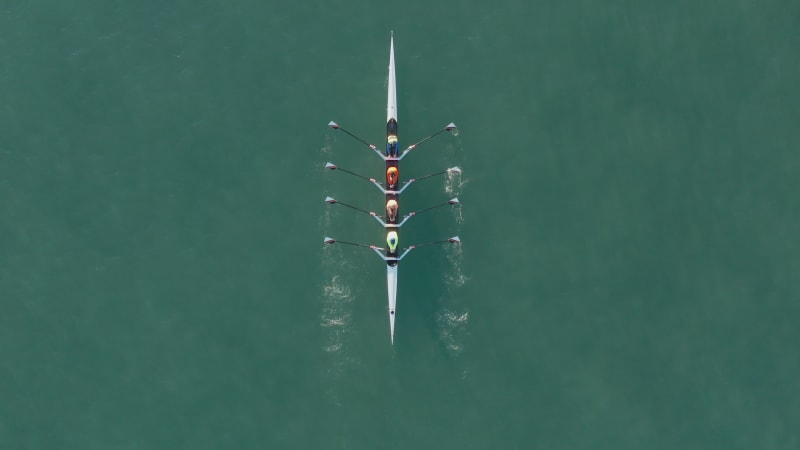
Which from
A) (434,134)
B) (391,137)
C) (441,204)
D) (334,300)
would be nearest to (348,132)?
(391,137)

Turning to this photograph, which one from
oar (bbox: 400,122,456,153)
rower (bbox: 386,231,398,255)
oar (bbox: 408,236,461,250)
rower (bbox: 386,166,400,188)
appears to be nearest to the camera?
rower (bbox: 386,231,398,255)

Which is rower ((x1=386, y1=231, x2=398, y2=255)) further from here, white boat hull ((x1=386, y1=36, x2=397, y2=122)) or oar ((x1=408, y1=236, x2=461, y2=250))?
white boat hull ((x1=386, y1=36, x2=397, y2=122))

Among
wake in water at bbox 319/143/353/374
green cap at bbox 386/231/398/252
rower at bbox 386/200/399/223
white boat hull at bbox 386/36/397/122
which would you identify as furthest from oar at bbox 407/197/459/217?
white boat hull at bbox 386/36/397/122

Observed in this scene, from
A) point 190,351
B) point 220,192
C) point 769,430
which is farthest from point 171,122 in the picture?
point 769,430

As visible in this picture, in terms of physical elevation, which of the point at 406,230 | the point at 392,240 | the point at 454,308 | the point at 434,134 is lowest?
the point at 454,308

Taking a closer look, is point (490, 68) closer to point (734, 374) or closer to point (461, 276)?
point (461, 276)

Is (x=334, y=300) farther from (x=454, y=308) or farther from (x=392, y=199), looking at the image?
(x=454, y=308)
